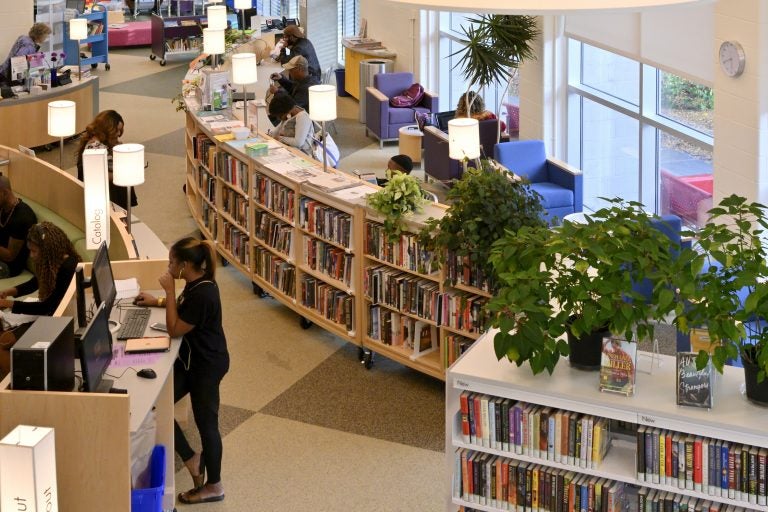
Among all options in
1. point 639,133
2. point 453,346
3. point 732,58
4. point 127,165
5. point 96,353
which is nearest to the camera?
point 96,353

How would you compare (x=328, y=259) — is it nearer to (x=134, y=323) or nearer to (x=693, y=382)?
(x=134, y=323)

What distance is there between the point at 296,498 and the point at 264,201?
11.1 feet

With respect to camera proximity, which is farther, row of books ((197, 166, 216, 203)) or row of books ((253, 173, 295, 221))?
row of books ((197, 166, 216, 203))

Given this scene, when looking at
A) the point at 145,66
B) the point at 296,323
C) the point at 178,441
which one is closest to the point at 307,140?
the point at 296,323

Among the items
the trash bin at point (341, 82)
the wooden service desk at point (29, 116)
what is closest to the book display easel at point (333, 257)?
the wooden service desk at point (29, 116)

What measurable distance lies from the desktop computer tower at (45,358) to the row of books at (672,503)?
8.18 feet

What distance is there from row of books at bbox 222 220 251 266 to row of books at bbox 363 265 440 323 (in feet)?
6.58

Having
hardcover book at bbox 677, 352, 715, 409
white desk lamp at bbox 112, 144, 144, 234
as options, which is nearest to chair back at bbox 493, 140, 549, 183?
white desk lamp at bbox 112, 144, 144, 234

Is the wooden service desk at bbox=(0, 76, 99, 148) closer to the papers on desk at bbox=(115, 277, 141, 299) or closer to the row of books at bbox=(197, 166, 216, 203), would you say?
the row of books at bbox=(197, 166, 216, 203)

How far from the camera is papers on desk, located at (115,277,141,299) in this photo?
646cm

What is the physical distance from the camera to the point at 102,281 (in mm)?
5816

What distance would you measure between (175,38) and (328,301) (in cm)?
1379

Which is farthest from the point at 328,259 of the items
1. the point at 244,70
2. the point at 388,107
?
the point at 388,107

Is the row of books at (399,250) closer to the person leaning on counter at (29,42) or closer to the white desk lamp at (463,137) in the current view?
the white desk lamp at (463,137)
